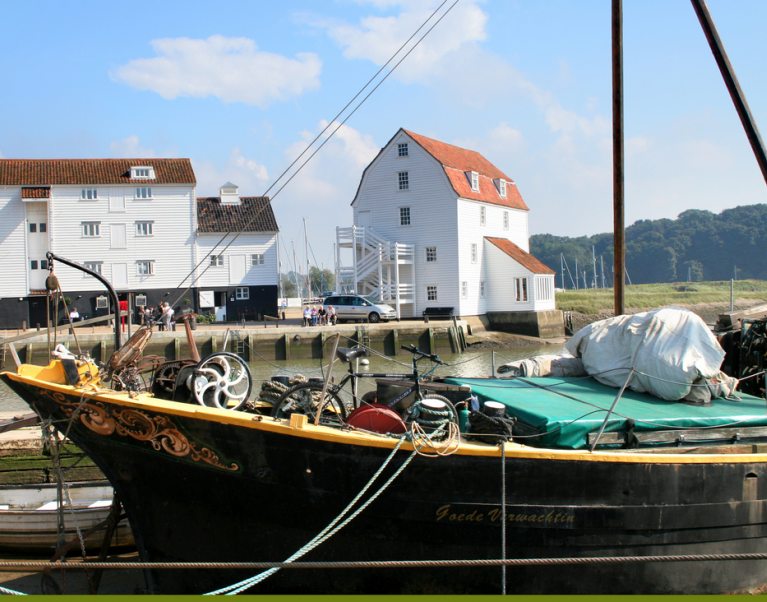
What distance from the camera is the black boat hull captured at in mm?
6402

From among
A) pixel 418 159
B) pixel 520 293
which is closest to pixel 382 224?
pixel 418 159

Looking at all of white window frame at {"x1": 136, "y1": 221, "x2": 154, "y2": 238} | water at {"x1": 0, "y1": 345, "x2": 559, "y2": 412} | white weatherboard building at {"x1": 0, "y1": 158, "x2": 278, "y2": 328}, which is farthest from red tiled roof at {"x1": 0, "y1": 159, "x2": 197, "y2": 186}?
water at {"x1": 0, "y1": 345, "x2": 559, "y2": 412}

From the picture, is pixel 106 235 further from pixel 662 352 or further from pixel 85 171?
pixel 662 352

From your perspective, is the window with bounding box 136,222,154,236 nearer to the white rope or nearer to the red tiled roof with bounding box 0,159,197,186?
the red tiled roof with bounding box 0,159,197,186

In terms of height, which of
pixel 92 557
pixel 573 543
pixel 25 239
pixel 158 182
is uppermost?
pixel 158 182

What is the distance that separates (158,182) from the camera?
4625 centimetres

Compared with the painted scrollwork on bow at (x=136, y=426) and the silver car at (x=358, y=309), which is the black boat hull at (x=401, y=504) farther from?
the silver car at (x=358, y=309)

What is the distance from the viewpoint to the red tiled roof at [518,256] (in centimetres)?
4544

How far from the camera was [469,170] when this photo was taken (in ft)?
154

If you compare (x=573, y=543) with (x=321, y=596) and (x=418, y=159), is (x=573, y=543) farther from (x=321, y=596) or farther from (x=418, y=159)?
(x=418, y=159)

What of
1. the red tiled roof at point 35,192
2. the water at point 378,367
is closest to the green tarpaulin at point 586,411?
the water at point 378,367

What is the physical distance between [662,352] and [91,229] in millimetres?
43316

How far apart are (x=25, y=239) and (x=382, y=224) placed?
69.7 ft

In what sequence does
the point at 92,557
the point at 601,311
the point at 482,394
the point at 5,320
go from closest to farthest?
the point at 482,394 < the point at 92,557 < the point at 5,320 < the point at 601,311
